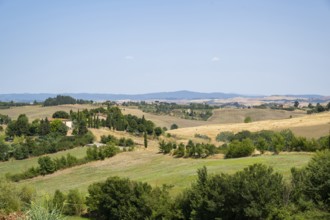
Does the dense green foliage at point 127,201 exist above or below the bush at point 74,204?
above

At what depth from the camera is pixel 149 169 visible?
71.9 m

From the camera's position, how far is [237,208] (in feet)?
107

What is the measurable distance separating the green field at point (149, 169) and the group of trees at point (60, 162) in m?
1.68

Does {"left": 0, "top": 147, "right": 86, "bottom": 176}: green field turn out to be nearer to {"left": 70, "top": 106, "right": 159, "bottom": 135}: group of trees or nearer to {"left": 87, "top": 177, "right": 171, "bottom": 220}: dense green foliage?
{"left": 70, "top": 106, "right": 159, "bottom": 135}: group of trees

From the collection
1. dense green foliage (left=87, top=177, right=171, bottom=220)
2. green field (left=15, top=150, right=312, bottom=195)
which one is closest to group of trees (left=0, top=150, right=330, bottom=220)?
dense green foliage (left=87, top=177, right=171, bottom=220)

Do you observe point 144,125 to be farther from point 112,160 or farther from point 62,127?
point 112,160

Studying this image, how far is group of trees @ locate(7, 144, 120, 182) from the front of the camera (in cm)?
7756

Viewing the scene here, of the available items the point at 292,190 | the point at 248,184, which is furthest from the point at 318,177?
the point at 248,184

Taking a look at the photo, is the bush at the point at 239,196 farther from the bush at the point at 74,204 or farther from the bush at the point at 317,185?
the bush at the point at 74,204

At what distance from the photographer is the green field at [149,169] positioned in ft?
186

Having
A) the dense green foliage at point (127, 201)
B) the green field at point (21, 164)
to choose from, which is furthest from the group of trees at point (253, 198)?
the green field at point (21, 164)

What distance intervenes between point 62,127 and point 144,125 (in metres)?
26.4

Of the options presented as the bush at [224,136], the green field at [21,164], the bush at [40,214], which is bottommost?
the green field at [21,164]

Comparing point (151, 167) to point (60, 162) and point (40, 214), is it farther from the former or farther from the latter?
point (40, 214)
